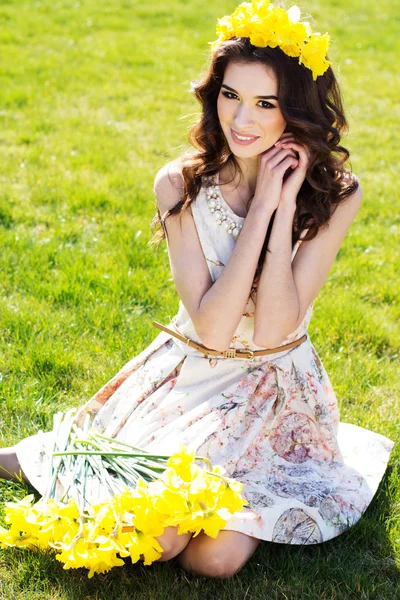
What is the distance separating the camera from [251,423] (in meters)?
2.90

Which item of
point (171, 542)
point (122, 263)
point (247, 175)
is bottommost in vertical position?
point (171, 542)

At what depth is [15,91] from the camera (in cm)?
686

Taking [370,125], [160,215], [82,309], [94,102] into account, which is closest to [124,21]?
[94,102]

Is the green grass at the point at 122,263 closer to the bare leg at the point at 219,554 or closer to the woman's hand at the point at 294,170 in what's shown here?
the bare leg at the point at 219,554

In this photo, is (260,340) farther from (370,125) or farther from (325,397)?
(370,125)

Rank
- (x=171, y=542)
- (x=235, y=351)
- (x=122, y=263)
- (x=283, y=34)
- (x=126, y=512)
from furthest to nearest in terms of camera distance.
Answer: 1. (x=122, y=263)
2. (x=235, y=351)
3. (x=283, y=34)
4. (x=171, y=542)
5. (x=126, y=512)

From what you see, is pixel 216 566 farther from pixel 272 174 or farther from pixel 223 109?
pixel 223 109

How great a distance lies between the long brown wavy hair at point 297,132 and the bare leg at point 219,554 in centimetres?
90

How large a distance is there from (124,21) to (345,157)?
6708 mm

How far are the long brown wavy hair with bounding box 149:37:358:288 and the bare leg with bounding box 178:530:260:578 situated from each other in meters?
0.90

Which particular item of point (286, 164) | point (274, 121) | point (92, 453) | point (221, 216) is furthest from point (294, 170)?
point (92, 453)

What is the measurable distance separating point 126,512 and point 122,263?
222 cm

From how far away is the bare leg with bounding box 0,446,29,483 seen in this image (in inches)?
117

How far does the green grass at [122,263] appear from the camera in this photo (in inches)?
105
